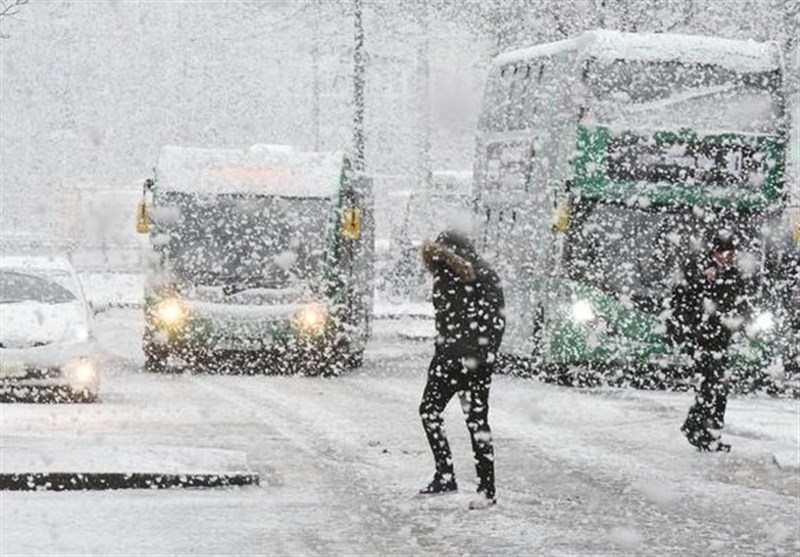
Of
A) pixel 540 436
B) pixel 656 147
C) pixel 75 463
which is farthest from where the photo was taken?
pixel 656 147

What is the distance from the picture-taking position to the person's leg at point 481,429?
11.3 meters

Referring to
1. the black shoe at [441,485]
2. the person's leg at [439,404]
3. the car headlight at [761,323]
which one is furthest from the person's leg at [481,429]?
the car headlight at [761,323]

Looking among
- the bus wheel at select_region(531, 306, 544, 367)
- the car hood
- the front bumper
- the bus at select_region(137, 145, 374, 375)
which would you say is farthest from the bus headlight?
the front bumper

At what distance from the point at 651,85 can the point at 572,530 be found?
41.6 feet

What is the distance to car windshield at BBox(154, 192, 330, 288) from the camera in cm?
2281

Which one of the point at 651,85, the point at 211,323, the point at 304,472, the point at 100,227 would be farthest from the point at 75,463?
the point at 100,227

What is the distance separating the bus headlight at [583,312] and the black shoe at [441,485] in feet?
35.5

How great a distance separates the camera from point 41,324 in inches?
721

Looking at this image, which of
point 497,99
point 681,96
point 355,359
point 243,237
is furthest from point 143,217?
point 681,96

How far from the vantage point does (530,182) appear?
2339cm

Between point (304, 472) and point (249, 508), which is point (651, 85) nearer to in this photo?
point (304, 472)

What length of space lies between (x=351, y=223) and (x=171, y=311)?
98.7 inches

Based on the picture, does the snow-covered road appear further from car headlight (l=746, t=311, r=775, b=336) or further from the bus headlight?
car headlight (l=746, t=311, r=775, b=336)

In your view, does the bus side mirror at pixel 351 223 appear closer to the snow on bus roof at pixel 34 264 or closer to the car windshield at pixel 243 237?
the car windshield at pixel 243 237
